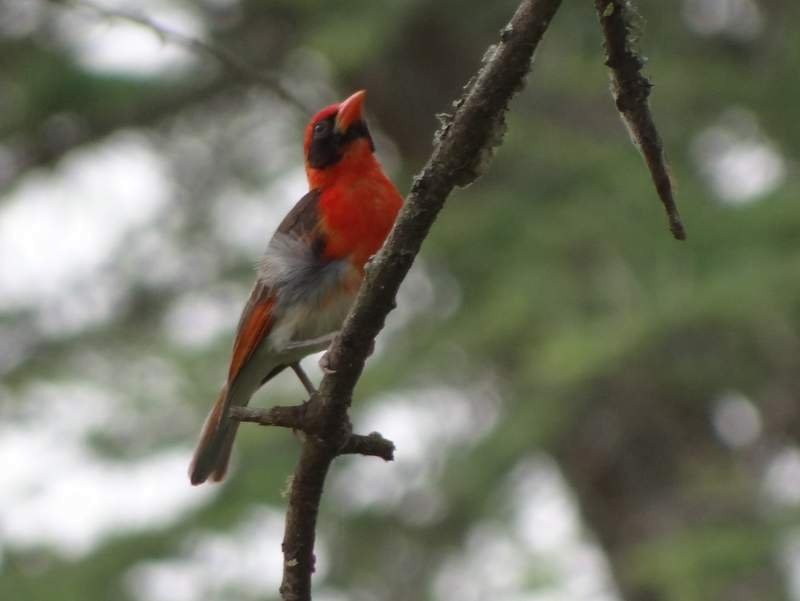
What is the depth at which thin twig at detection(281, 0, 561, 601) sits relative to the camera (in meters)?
2.30

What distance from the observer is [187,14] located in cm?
911

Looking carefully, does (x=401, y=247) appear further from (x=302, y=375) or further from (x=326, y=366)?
(x=302, y=375)

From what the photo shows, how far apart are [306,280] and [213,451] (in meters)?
0.58

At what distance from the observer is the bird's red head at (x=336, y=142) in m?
4.77

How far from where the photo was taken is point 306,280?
4320 mm

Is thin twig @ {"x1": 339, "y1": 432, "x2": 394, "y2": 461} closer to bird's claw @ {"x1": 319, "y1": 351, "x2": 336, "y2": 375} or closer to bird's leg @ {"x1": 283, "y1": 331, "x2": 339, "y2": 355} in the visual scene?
bird's claw @ {"x1": 319, "y1": 351, "x2": 336, "y2": 375}

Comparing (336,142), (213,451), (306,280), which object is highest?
(336,142)

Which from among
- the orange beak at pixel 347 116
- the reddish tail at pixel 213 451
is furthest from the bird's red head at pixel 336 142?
the reddish tail at pixel 213 451

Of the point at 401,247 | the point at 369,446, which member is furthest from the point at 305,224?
the point at 401,247

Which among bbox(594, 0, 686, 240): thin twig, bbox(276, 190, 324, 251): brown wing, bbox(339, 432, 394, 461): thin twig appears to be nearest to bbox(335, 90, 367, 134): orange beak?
bbox(276, 190, 324, 251): brown wing

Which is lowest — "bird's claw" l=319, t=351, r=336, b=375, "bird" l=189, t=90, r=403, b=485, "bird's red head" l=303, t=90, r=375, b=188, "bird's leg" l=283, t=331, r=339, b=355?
"bird's claw" l=319, t=351, r=336, b=375

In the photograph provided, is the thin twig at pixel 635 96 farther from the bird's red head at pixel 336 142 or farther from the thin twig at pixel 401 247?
the bird's red head at pixel 336 142

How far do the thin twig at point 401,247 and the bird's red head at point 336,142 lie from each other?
1982mm

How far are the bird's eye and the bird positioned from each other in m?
0.18
